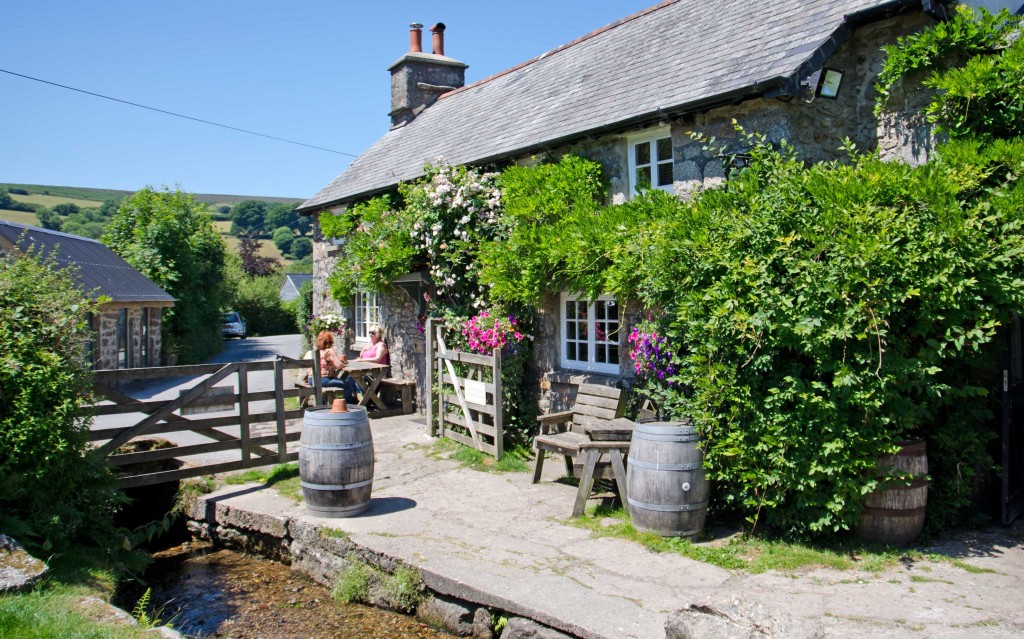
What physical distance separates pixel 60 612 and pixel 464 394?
5.57 m

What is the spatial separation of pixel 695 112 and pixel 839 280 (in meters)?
3.50

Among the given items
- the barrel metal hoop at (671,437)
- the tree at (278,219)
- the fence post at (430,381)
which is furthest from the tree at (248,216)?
the barrel metal hoop at (671,437)

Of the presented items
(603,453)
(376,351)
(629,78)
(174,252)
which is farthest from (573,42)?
(174,252)

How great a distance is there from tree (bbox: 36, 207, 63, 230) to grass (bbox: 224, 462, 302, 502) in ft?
214

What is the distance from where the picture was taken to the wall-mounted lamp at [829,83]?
7297mm

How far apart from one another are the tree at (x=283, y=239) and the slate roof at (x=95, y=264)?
227 feet

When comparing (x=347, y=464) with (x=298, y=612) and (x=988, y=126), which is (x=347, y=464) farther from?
(x=988, y=126)

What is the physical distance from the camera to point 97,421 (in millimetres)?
10766

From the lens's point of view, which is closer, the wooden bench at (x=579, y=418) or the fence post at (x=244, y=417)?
the wooden bench at (x=579, y=418)

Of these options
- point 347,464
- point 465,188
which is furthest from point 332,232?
point 347,464

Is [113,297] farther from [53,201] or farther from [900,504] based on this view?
[53,201]

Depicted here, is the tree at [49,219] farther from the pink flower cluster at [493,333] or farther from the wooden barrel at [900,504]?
the wooden barrel at [900,504]

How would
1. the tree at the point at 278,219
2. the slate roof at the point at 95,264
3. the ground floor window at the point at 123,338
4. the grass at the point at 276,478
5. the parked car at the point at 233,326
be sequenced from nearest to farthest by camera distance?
the grass at the point at 276,478 < the slate roof at the point at 95,264 < the ground floor window at the point at 123,338 < the parked car at the point at 233,326 < the tree at the point at 278,219

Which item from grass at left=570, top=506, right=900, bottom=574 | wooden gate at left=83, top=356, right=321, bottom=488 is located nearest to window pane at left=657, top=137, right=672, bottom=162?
grass at left=570, top=506, right=900, bottom=574
